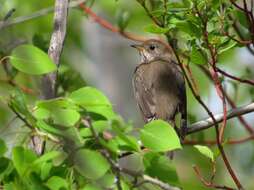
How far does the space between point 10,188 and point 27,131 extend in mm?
278

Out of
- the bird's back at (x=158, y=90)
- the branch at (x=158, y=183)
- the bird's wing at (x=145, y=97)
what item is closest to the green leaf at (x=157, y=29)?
the branch at (x=158, y=183)

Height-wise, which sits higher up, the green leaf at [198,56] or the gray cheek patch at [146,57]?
the green leaf at [198,56]

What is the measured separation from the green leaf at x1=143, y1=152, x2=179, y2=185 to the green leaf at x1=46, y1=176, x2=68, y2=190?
1.26ft

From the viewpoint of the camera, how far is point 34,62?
11.4 ft

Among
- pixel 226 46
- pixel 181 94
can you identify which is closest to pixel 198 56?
pixel 226 46

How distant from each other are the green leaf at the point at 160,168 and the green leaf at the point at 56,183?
0.38 m

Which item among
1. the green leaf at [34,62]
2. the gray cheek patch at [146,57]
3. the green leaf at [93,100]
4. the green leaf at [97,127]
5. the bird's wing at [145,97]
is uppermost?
the green leaf at [34,62]

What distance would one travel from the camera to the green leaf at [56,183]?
346cm

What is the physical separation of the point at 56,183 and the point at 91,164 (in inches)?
11.2

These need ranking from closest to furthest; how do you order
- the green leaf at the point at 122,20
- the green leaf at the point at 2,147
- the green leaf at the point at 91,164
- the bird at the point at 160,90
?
the green leaf at the point at 91,164 → the green leaf at the point at 2,147 → the green leaf at the point at 122,20 → the bird at the point at 160,90

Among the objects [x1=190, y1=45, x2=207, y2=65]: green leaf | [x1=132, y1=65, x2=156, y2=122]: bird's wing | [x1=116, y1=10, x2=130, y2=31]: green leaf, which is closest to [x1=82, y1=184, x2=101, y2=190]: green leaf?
[x1=190, y1=45, x2=207, y2=65]: green leaf

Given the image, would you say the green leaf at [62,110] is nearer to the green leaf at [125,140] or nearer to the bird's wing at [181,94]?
the green leaf at [125,140]

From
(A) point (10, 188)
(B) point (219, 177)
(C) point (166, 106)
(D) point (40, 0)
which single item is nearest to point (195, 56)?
(A) point (10, 188)

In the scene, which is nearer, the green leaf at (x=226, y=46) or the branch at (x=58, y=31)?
the branch at (x=58, y=31)
